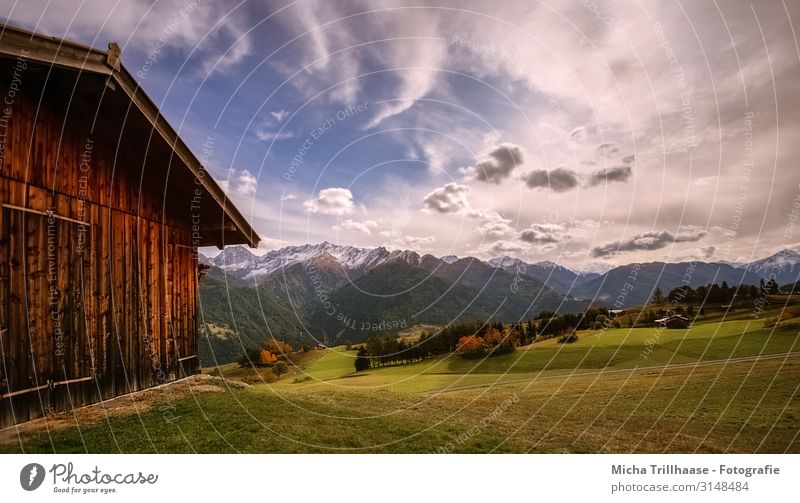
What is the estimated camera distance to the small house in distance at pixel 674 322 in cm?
2113

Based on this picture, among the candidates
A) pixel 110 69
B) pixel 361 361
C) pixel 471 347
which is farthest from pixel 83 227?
pixel 471 347

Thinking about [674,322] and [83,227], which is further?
[674,322]

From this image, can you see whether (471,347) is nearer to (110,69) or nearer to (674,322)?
(674,322)

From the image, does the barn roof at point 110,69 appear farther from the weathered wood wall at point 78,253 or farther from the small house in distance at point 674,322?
the small house in distance at point 674,322

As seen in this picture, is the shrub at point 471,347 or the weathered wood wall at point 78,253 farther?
the shrub at point 471,347

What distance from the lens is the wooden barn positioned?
7738 millimetres

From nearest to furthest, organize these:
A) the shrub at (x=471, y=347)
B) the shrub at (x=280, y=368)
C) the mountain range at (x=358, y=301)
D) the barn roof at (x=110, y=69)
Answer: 1. the barn roof at (x=110, y=69)
2. the shrub at (x=280, y=368)
3. the shrub at (x=471, y=347)
4. the mountain range at (x=358, y=301)

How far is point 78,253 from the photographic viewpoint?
9266 millimetres

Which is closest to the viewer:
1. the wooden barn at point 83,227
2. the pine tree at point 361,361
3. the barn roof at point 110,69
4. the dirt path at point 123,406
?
the barn roof at point 110,69

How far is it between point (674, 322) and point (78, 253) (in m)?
25.3

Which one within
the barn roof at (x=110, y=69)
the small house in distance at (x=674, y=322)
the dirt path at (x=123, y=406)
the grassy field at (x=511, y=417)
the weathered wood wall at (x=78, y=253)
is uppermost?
the barn roof at (x=110, y=69)

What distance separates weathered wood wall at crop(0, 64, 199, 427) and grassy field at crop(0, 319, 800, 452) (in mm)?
1435

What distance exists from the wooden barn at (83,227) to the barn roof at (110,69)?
0.08 ft

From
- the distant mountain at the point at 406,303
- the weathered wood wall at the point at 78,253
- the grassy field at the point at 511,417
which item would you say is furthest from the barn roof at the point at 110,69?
the distant mountain at the point at 406,303
